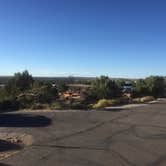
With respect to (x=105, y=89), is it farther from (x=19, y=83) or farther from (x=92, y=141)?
(x=92, y=141)

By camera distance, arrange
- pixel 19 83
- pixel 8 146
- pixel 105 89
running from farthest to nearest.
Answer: pixel 19 83 → pixel 105 89 → pixel 8 146

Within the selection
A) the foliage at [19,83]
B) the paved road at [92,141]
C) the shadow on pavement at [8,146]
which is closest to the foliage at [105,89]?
the foliage at [19,83]

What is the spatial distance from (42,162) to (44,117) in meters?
8.17

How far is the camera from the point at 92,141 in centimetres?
1009

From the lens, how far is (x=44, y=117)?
15.8m

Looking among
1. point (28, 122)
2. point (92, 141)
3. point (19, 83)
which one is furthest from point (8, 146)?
point (19, 83)

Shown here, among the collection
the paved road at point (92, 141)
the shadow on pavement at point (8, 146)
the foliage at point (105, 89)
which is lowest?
the shadow on pavement at point (8, 146)

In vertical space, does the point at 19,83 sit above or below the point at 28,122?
above

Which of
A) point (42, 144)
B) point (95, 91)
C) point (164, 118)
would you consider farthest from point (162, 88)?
point (42, 144)

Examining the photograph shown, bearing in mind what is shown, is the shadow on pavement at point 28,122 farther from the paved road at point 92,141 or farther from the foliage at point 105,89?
the foliage at point 105,89

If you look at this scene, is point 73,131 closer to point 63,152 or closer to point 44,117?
point 63,152

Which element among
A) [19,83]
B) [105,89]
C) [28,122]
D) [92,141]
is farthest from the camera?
[19,83]

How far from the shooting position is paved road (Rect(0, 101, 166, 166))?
7906mm

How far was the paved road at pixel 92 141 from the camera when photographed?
791 centimetres
